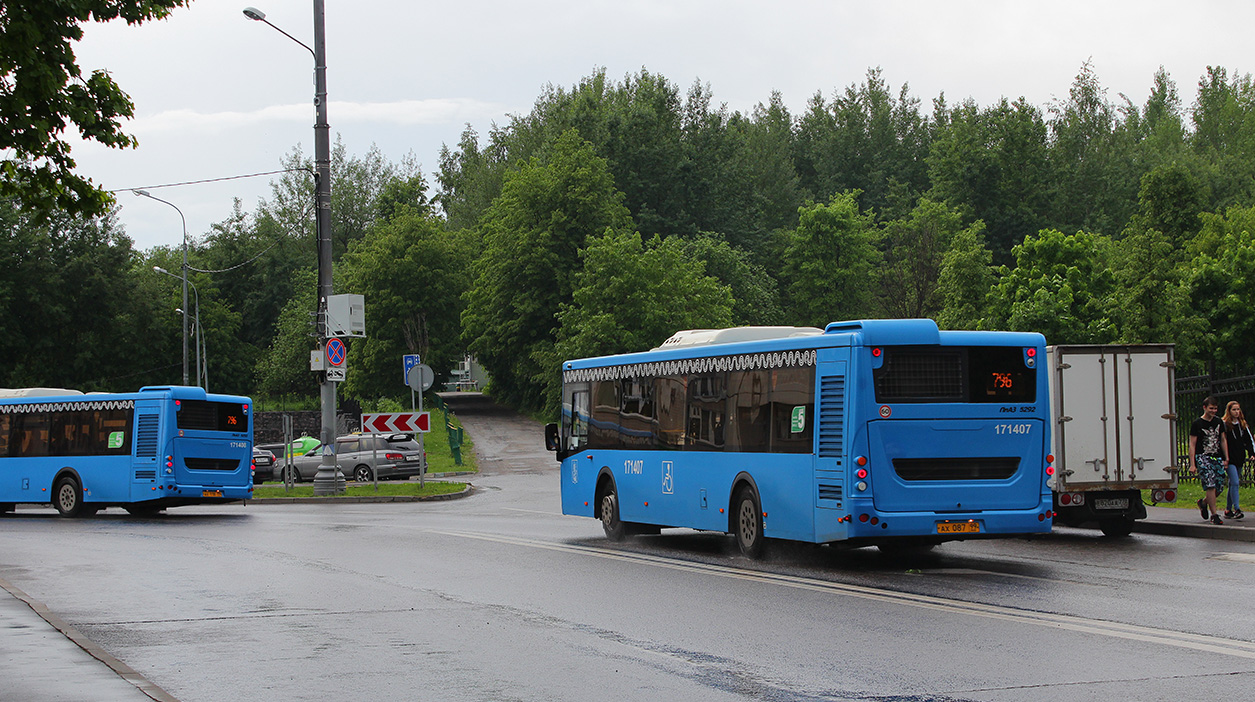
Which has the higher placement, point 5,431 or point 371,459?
point 5,431

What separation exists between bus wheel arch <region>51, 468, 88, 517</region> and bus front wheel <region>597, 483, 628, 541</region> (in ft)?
44.9

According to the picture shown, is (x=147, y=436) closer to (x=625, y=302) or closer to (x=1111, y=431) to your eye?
(x=1111, y=431)

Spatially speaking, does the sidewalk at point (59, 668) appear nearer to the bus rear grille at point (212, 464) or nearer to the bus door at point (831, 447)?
the bus door at point (831, 447)

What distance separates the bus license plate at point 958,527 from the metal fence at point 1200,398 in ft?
33.5

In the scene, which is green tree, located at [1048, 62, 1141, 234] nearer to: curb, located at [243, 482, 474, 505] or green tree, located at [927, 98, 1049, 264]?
green tree, located at [927, 98, 1049, 264]

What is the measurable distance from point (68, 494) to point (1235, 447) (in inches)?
900

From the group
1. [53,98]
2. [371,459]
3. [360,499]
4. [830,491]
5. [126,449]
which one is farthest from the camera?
[371,459]

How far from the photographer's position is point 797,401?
49.1ft

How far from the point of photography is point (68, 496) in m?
28.1

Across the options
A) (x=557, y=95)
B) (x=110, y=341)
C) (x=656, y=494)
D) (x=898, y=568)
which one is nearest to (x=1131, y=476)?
(x=898, y=568)

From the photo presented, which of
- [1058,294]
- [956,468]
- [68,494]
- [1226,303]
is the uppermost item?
[1058,294]

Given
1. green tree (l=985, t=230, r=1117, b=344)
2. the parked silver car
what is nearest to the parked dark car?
the parked silver car

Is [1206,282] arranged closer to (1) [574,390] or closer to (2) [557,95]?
(1) [574,390]

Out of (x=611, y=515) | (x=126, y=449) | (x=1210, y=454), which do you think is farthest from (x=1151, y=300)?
(x=126, y=449)
